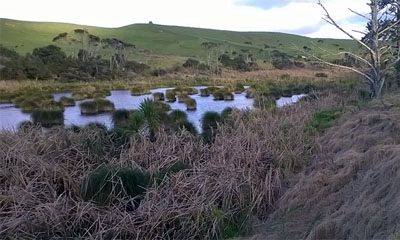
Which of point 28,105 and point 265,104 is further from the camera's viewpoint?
point 28,105

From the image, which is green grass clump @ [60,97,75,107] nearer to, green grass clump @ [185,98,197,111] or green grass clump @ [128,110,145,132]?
green grass clump @ [185,98,197,111]

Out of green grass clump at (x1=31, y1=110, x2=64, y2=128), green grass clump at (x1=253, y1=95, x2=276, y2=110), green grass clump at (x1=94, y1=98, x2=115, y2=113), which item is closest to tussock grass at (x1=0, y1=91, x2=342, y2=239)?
green grass clump at (x1=253, y1=95, x2=276, y2=110)

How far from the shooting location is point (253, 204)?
875 centimetres

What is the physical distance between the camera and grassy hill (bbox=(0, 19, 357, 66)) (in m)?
100

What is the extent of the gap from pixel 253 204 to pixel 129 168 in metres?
2.66

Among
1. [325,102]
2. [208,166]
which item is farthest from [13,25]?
[208,166]

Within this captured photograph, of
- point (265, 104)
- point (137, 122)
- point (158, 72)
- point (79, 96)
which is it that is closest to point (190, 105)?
point (265, 104)

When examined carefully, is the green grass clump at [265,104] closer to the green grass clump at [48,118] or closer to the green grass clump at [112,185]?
the green grass clump at [48,118]

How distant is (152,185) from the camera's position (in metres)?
9.10

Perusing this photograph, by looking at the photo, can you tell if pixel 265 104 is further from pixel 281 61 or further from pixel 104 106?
pixel 281 61

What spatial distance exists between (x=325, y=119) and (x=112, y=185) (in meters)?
8.37

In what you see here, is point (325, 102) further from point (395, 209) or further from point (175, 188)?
point (395, 209)

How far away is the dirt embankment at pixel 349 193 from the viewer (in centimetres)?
603

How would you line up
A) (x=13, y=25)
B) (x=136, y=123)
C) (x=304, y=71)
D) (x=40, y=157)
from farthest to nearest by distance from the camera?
1. (x=13, y=25)
2. (x=304, y=71)
3. (x=136, y=123)
4. (x=40, y=157)
